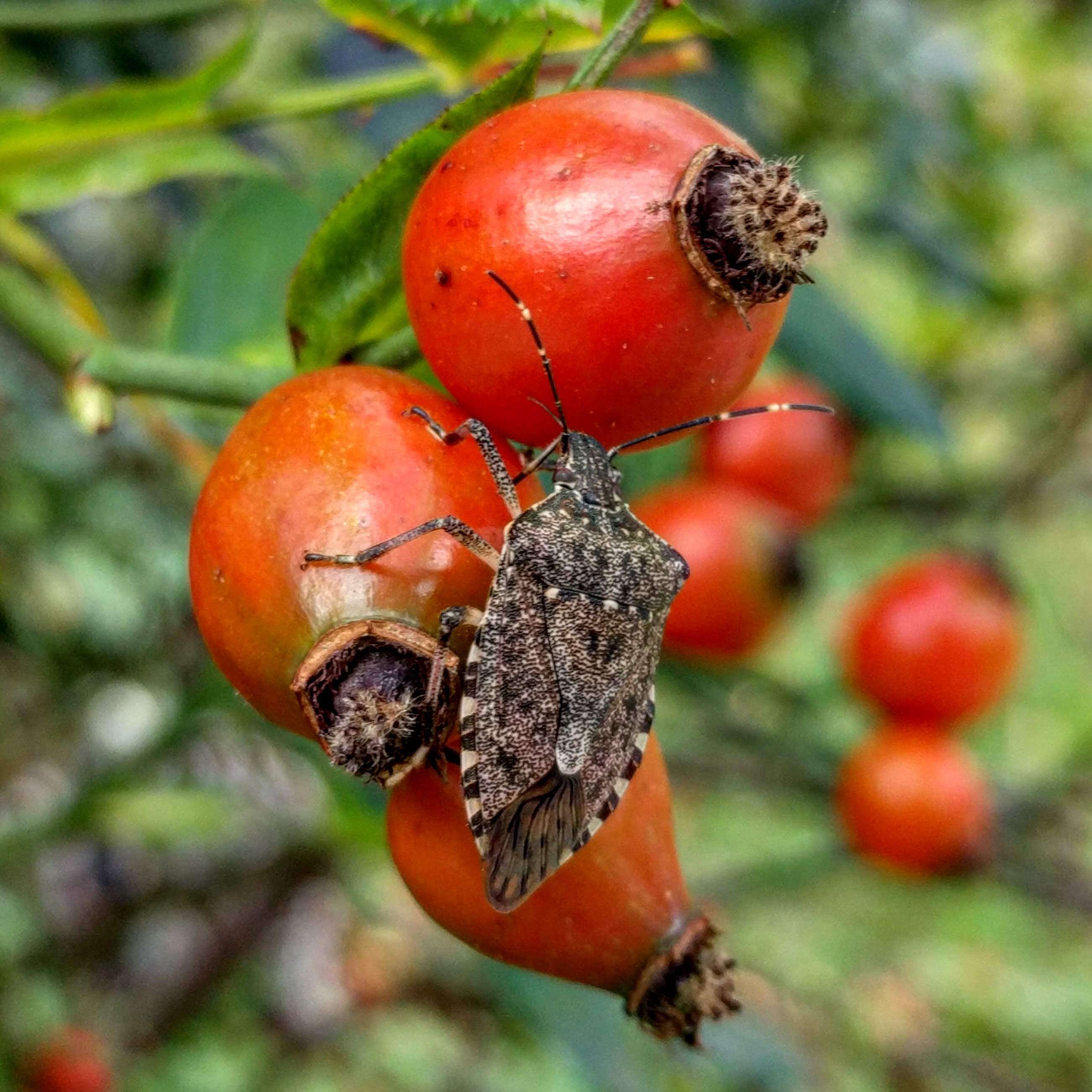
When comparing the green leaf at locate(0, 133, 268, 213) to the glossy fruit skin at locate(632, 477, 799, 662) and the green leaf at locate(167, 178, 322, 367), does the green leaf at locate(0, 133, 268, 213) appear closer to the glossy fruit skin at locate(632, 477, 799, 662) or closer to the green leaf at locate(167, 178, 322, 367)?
the green leaf at locate(167, 178, 322, 367)

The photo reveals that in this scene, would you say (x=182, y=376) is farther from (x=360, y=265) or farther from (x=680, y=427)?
(x=680, y=427)

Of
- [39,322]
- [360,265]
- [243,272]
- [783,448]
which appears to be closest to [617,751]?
[360,265]

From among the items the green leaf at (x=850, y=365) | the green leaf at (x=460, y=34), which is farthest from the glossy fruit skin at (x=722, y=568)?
the green leaf at (x=460, y=34)

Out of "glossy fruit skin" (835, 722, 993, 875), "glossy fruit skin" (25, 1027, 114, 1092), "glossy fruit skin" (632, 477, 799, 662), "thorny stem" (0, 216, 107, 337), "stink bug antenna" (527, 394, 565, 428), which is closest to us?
"stink bug antenna" (527, 394, 565, 428)

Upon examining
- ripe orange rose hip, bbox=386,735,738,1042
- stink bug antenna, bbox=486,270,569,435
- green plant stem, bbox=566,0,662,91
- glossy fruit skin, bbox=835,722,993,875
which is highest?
green plant stem, bbox=566,0,662,91

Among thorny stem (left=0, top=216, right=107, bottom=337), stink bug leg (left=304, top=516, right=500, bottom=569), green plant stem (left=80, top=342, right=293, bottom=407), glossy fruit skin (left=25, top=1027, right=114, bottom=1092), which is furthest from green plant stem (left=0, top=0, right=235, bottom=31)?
glossy fruit skin (left=25, top=1027, right=114, bottom=1092)
